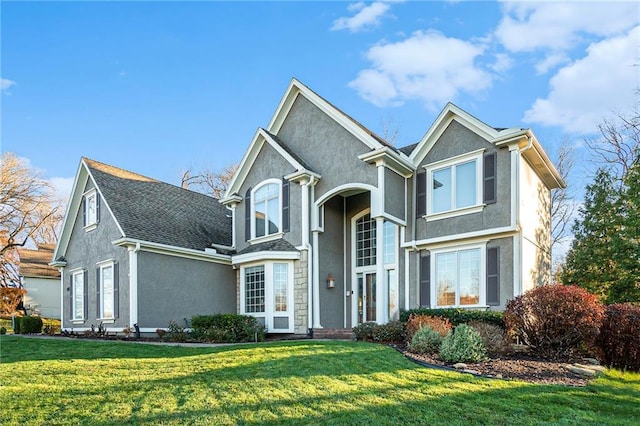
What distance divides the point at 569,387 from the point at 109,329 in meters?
14.8

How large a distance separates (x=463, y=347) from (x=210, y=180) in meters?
31.1

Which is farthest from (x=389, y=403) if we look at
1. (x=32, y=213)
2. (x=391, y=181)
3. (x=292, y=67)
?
(x=32, y=213)

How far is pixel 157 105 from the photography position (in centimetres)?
1989

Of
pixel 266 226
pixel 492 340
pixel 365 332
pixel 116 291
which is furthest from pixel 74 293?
pixel 492 340

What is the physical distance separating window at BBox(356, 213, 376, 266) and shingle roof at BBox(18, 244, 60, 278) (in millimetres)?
24707

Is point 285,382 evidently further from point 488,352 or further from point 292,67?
point 292,67

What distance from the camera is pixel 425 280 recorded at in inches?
571

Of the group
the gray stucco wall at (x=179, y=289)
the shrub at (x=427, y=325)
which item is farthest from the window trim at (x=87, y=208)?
the shrub at (x=427, y=325)

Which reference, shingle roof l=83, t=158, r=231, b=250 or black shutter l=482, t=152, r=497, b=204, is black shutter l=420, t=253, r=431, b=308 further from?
shingle roof l=83, t=158, r=231, b=250

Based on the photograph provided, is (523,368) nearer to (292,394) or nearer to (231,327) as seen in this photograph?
(292,394)

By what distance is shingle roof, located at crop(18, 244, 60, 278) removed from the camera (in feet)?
105

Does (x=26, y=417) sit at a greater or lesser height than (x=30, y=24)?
lesser

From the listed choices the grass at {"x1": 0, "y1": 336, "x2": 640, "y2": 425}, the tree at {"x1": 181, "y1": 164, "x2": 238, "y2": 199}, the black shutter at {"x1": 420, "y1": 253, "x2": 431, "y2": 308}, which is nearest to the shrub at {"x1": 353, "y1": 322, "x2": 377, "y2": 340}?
the black shutter at {"x1": 420, "y1": 253, "x2": 431, "y2": 308}

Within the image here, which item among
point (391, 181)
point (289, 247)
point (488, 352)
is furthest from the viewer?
point (289, 247)
